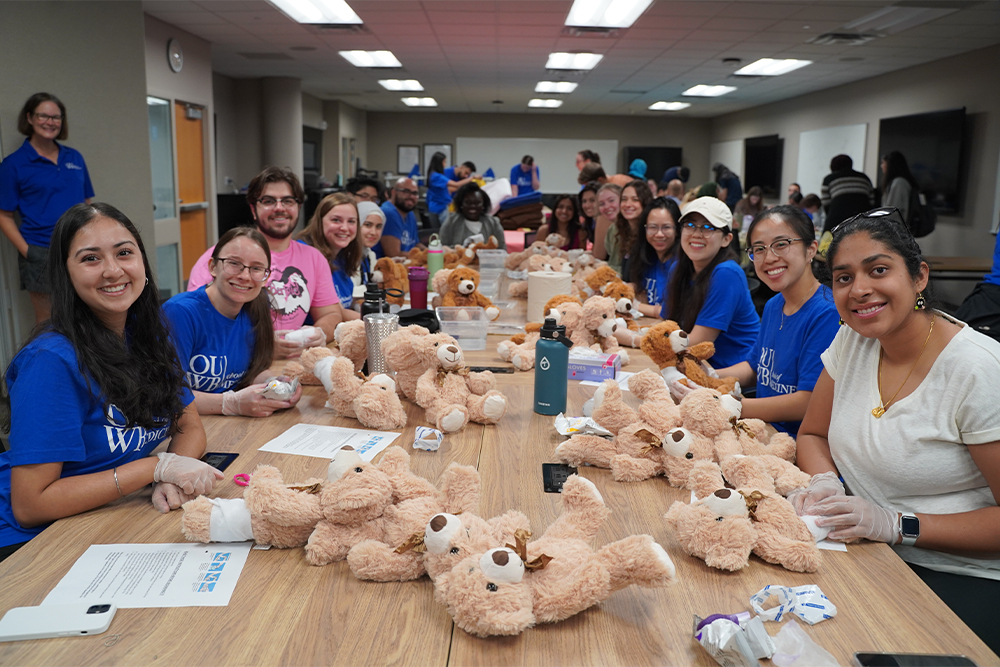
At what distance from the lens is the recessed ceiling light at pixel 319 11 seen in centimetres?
597

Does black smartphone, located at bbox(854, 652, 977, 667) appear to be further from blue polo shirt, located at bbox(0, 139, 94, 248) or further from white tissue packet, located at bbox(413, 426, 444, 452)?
blue polo shirt, located at bbox(0, 139, 94, 248)

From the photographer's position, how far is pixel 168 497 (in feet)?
4.37

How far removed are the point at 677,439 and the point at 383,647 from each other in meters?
0.81

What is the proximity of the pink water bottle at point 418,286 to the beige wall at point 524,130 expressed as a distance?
14.2 meters

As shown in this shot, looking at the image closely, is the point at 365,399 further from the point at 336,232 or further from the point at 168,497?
the point at 336,232

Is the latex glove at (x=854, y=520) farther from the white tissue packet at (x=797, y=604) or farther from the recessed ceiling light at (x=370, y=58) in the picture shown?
the recessed ceiling light at (x=370, y=58)

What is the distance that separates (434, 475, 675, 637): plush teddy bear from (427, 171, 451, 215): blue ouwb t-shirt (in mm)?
7642

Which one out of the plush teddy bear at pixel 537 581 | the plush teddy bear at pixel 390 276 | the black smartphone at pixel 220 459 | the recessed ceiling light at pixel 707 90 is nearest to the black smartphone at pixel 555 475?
the plush teddy bear at pixel 537 581

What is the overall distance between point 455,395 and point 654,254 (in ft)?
7.36

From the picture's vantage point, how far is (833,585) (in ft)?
3.61

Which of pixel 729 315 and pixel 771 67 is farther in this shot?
pixel 771 67

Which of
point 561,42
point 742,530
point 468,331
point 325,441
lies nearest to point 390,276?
point 468,331

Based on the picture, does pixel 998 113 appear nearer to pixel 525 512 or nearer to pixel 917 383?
pixel 917 383

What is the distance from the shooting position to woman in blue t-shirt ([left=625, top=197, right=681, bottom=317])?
3.50 metres
